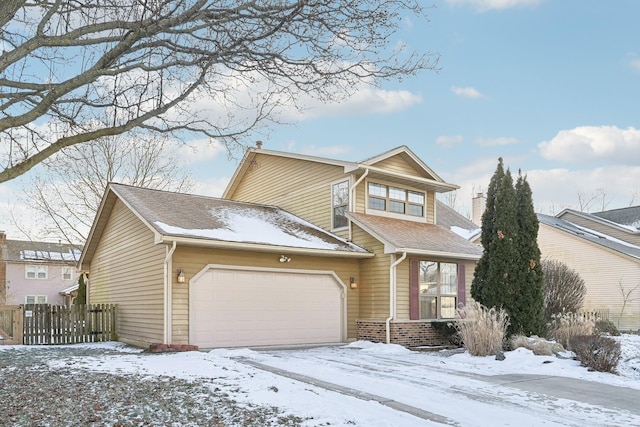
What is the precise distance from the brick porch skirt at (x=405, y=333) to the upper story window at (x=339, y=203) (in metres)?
3.00

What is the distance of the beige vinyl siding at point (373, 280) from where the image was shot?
1448cm

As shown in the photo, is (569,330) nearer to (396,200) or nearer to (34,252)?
(396,200)

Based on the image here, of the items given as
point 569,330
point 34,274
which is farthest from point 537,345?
point 34,274

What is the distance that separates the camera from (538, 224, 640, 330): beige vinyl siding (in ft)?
73.4

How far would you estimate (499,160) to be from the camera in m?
13.7

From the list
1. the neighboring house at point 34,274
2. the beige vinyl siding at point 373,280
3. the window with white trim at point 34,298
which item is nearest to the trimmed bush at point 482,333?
the beige vinyl siding at point 373,280

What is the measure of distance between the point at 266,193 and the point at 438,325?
8.04 m

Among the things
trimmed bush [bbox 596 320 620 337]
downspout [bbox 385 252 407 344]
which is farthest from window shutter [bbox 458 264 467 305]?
trimmed bush [bbox 596 320 620 337]

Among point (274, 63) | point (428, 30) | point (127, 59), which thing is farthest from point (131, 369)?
point (428, 30)

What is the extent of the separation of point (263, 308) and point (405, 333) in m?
3.81

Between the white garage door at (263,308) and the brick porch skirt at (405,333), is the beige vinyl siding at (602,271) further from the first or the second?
the white garage door at (263,308)

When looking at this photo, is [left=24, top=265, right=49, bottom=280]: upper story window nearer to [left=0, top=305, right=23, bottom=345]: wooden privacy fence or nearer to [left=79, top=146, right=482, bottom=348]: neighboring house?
[left=79, top=146, right=482, bottom=348]: neighboring house

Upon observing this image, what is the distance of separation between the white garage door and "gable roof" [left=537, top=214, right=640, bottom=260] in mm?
14599

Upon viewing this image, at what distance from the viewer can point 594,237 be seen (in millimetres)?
25062
